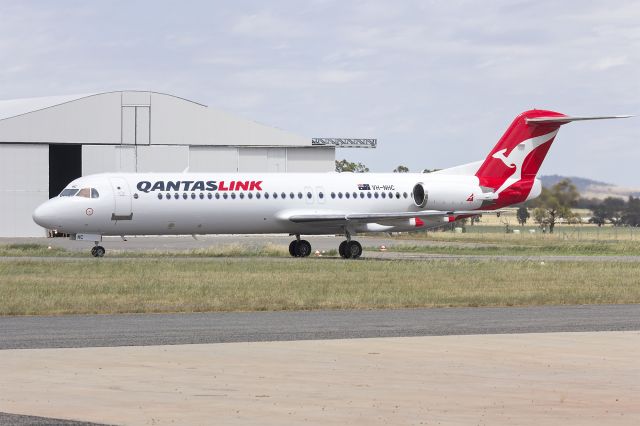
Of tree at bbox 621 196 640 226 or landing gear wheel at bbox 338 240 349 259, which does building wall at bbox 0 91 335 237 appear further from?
landing gear wheel at bbox 338 240 349 259

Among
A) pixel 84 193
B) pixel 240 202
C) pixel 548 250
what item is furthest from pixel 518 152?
pixel 84 193

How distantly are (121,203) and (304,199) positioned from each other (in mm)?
7232

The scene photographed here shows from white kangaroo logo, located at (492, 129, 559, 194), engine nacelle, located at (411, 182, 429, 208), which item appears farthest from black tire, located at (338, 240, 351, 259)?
white kangaroo logo, located at (492, 129, 559, 194)

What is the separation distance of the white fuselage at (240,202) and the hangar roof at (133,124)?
71.4ft

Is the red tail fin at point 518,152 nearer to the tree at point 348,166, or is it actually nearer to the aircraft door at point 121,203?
the aircraft door at point 121,203

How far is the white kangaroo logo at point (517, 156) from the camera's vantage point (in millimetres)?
48062

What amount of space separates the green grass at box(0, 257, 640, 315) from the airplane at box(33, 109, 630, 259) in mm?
3531

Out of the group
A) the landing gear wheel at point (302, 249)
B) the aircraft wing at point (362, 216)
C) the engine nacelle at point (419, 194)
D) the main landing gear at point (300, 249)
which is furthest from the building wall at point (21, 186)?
the engine nacelle at point (419, 194)

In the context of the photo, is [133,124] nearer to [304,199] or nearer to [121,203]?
[304,199]

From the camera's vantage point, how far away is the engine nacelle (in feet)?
153

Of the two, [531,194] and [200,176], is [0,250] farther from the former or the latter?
[531,194]

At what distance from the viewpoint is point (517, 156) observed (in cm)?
4809

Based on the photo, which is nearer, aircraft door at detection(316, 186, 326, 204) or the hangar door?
aircraft door at detection(316, 186, 326, 204)

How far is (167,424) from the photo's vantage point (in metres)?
11.0
